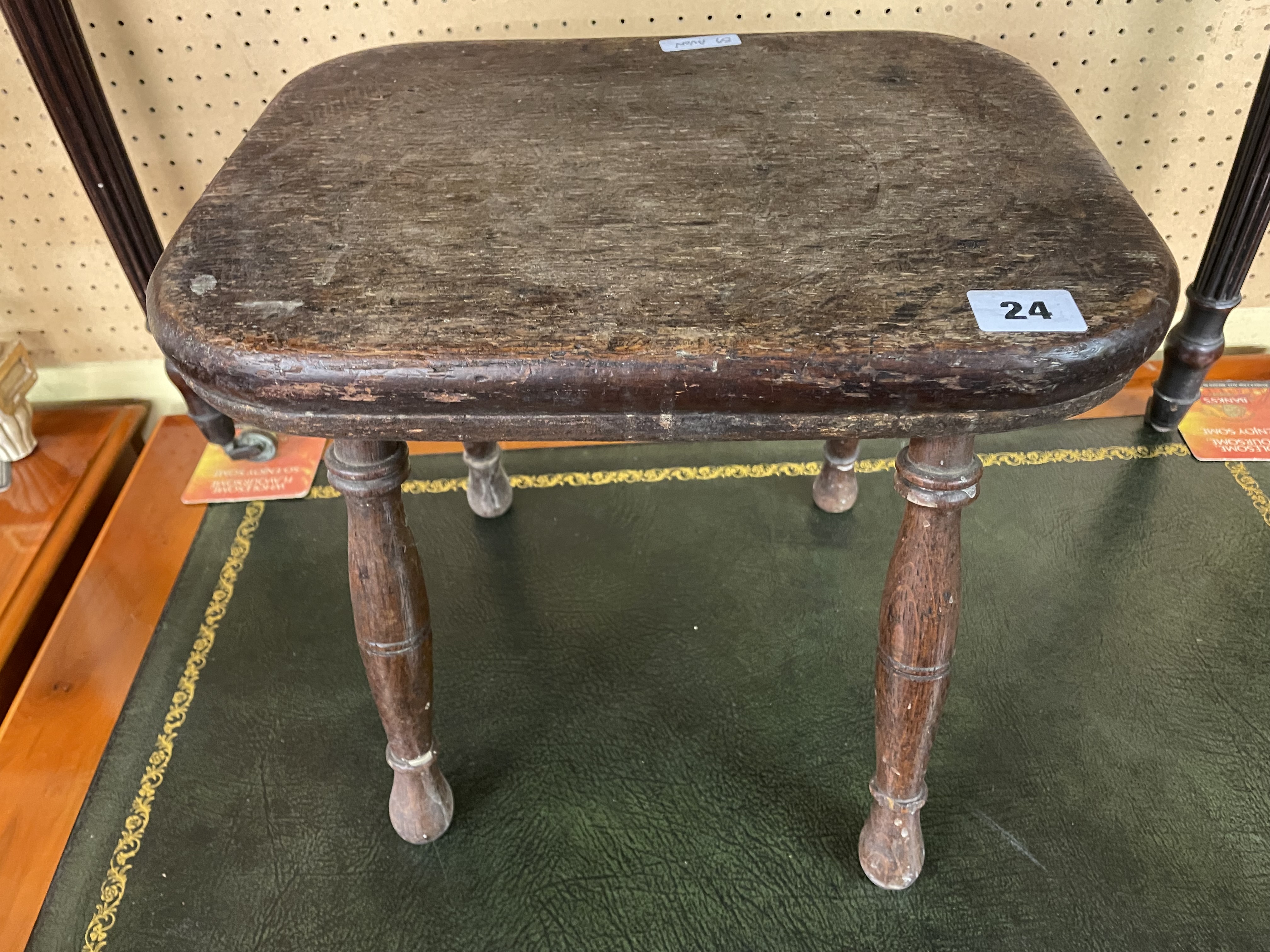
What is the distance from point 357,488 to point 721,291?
11.3 inches

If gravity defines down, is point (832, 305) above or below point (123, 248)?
above

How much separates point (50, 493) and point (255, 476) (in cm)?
25

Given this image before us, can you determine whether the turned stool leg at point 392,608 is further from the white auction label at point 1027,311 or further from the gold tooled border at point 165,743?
the white auction label at point 1027,311

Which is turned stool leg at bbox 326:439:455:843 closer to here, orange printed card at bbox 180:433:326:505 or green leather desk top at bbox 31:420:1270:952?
green leather desk top at bbox 31:420:1270:952

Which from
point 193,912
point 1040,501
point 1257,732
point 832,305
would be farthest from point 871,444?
point 193,912

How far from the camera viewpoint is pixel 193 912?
0.80m

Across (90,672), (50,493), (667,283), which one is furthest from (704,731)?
(50,493)

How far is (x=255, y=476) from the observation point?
1244mm

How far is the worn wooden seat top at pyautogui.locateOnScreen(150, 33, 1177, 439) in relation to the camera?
1.72ft

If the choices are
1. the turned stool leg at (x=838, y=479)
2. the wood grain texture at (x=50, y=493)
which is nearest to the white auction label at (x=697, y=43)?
the turned stool leg at (x=838, y=479)

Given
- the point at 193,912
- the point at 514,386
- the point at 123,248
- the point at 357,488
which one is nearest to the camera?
the point at 514,386

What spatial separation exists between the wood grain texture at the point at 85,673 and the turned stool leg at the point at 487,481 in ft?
1.15

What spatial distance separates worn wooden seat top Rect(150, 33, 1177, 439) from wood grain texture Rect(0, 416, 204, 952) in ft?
1.81

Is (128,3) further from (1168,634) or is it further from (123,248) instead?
(1168,634)
